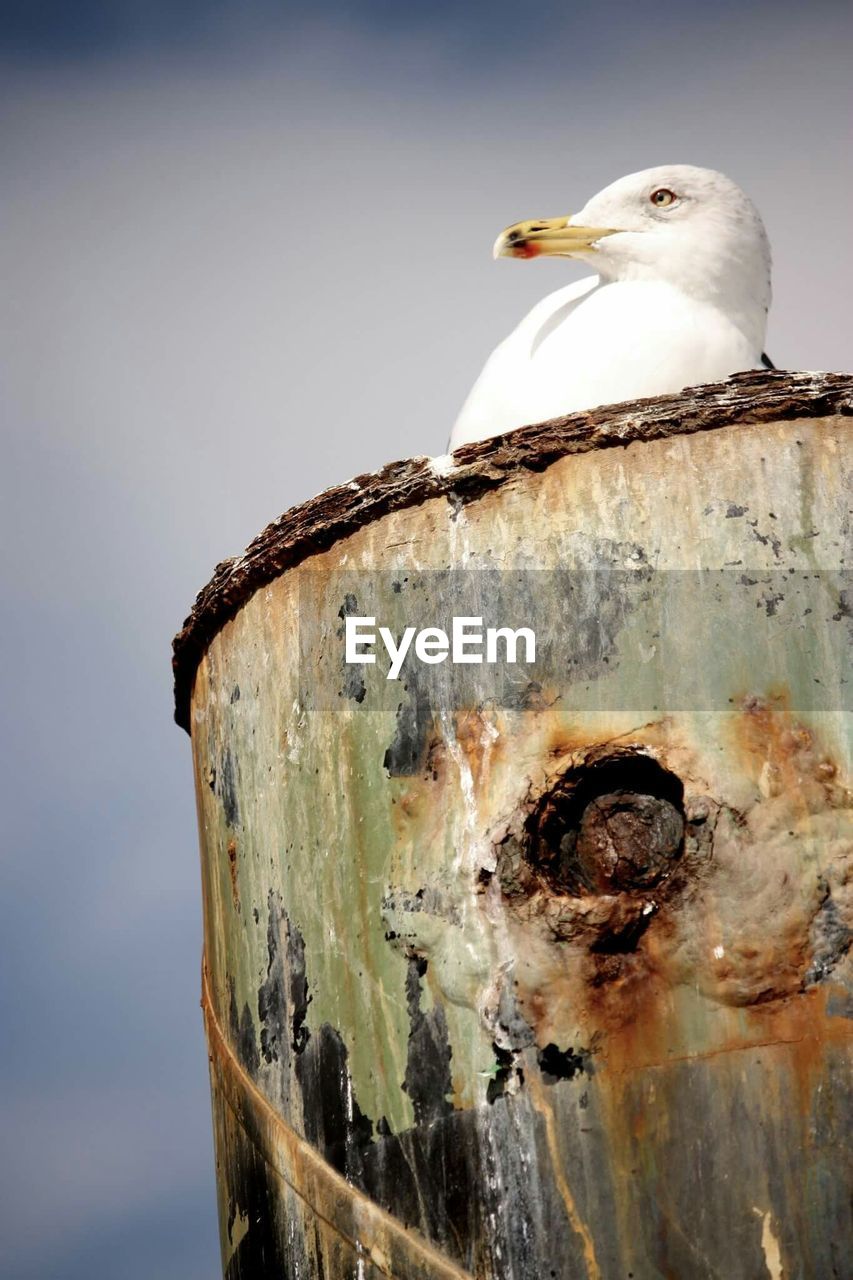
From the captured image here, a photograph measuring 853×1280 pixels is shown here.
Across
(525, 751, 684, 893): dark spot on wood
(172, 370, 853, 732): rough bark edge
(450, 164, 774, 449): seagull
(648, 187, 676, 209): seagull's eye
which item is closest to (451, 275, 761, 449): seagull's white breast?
(450, 164, 774, 449): seagull

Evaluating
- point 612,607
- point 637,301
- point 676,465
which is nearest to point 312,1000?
point 612,607

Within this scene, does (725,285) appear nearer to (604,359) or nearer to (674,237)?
(674,237)

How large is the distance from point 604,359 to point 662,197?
46.7 inches

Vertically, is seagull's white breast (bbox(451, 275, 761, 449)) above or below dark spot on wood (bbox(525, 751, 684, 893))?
above

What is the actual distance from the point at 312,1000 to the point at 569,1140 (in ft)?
2.92

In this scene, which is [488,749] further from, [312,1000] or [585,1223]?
[585,1223]

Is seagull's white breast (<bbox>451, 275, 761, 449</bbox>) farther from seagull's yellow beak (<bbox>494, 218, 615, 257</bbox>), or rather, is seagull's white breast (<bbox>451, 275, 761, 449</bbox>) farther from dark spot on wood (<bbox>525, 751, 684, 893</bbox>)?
dark spot on wood (<bbox>525, 751, 684, 893</bbox>)

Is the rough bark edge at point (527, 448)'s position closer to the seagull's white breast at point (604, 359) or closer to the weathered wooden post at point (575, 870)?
the weathered wooden post at point (575, 870)

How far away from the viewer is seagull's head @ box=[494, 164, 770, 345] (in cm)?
585

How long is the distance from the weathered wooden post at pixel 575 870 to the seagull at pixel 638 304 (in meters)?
0.99

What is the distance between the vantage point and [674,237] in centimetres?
595

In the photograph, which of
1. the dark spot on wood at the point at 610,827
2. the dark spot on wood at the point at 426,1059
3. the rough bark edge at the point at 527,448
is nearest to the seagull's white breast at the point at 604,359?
the rough bark edge at the point at 527,448

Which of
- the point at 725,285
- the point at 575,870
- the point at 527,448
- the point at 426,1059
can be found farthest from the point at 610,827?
the point at 725,285

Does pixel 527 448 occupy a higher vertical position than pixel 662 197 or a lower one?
lower
